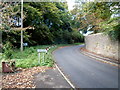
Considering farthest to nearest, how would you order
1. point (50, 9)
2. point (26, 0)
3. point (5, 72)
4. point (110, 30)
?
point (50, 9)
point (26, 0)
point (110, 30)
point (5, 72)

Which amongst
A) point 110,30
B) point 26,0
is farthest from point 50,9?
point 110,30

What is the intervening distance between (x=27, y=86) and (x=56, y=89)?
1.24 metres

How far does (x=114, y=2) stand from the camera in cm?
662

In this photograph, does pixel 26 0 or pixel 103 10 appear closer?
pixel 103 10

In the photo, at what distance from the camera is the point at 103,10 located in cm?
713

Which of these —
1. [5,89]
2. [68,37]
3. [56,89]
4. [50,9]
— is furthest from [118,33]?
[68,37]

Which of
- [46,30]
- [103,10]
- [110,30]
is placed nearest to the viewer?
[103,10]

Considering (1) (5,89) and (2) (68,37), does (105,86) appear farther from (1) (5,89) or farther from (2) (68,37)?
(2) (68,37)

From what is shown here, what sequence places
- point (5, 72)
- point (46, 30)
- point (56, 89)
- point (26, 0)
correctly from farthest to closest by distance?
point (46, 30) → point (26, 0) → point (5, 72) → point (56, 89)

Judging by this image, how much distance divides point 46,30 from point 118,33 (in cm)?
1381

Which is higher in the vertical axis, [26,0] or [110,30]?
[26,0]

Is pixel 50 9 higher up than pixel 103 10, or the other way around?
pixel 50 9

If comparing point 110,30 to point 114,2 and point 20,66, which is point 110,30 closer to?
point 114,2

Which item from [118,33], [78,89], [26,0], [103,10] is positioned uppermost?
[26,0]
